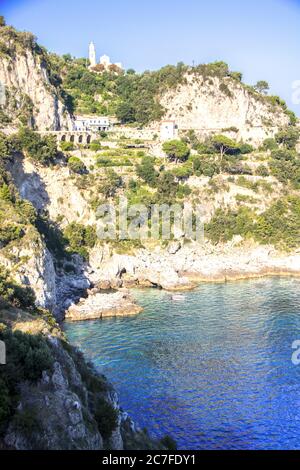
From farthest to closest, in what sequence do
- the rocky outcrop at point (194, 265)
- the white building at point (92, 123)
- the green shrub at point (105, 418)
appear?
the white building at point (92, 123)
the rocky outcrop at point (194, 265)
the green shrub at point (105, 418)

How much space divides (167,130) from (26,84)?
58.9 ft

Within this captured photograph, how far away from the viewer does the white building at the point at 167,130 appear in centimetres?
6644

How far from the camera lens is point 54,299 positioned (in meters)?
35.1

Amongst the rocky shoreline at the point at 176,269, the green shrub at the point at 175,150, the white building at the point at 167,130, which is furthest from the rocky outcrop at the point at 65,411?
the white building at the point at 167,130

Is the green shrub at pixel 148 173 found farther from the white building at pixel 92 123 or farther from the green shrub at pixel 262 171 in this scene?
the white building at pixel 92 123

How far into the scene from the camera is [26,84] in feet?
199

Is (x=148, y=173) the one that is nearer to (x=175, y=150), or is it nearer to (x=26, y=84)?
(x=175, y=150)

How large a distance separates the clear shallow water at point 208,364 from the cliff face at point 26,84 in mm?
29244

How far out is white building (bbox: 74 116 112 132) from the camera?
223 ft

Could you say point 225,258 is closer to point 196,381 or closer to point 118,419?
point 196,381

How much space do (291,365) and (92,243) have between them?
24.3 m

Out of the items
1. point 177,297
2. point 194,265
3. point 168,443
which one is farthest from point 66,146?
point 168,443

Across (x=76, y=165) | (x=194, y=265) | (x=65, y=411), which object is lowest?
(x=194, y=265)
